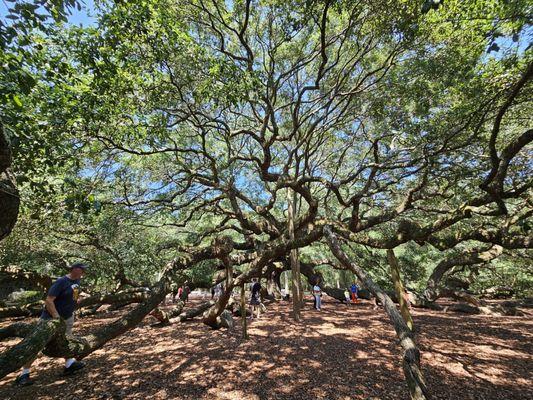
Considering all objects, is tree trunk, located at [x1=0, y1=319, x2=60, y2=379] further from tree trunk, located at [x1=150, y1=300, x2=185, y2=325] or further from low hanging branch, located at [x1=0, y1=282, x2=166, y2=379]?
tree trunk, located at [x1=150, y1=300, x2=185, y2=325]

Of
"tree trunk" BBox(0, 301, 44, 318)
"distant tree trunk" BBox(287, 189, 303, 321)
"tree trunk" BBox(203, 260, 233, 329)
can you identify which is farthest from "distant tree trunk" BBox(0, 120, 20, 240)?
"tree trunk" BBox(0, 301, 44, 318)

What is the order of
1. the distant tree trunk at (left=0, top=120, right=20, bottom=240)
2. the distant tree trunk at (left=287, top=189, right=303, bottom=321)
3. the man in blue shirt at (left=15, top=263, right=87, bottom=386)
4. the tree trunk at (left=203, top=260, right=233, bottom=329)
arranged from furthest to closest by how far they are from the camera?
1. the distant tree trunk at (left=287, top=189, right=303, bottom=321)
2. the tree trunk at (left=203, top=260, right=233, bottom=329)
3. the man in blue shirt at (left=15, top=263, right=87, bottom=386)
4. the distant tree trunk at (left=0, top=120, right=20, bottom=240)

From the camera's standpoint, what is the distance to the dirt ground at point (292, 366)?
470cm

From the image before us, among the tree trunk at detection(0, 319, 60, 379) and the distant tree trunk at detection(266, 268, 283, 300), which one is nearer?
the tree trunk at detection(0, 319, 60, 379)

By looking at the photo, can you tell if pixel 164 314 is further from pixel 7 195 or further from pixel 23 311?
pixel 7 195

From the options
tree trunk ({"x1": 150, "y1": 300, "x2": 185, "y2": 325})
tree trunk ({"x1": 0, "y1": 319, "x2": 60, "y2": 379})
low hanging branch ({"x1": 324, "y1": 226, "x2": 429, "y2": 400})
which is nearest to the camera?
tree trunk ({"x1": 0, "y1": 319, "x2": 60, "y2": 379})

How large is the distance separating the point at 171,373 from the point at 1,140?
5.14 m

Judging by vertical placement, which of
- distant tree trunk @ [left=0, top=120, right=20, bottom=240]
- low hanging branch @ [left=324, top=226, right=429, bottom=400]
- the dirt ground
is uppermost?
distant tree trunk @ [left=0, top=120, right=20, bottom=240]

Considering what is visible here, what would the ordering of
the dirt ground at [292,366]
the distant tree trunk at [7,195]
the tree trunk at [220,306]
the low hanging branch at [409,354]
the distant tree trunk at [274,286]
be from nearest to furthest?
1. the distant tree trunk at [7,195]
2. the low hanging branch at [409,354]
3. the dirt ground at [292,366]
4. the tree trunk at [220,306]
5. the distant tree trunk at [274,286]

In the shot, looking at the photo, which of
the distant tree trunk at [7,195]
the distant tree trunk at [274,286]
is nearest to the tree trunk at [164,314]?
the distant tree trunk at [7,195]

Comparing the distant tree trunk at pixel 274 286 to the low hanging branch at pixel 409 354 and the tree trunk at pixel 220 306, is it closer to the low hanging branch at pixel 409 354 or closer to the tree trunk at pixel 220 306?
the tree trunk at pixel 220 306

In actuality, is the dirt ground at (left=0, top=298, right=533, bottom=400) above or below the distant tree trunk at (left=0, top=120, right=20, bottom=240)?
below

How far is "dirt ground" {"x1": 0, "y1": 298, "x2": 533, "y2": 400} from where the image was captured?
185 inches

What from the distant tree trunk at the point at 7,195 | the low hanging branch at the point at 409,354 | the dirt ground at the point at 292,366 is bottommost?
the dirt ground at the point at 292,366
